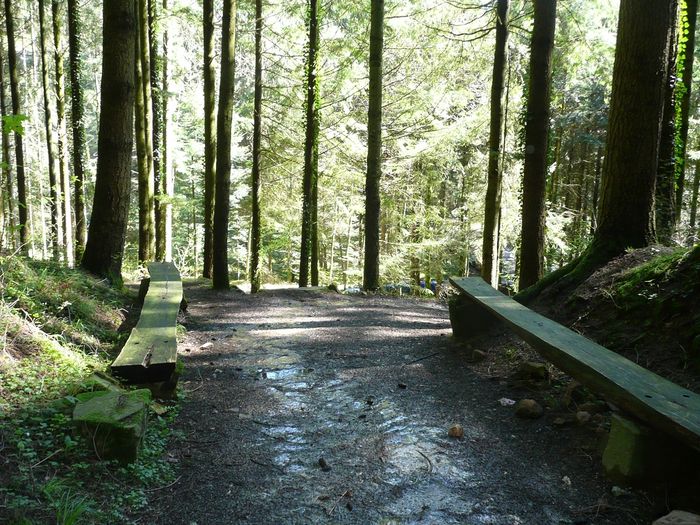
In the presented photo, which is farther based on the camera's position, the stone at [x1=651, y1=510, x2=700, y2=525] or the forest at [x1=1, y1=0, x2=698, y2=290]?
the forest at [x1=1, y1=0, x2=698, y2=290]

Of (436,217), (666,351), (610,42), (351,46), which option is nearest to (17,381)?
(666,351)

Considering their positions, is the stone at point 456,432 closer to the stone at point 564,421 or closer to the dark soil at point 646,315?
the stone at point 564,421

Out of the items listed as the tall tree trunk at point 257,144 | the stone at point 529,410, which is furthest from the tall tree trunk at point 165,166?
the stone at point 529,410

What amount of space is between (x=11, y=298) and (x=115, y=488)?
10.1 feet

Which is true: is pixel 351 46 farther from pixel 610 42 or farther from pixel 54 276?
pixel 54 276

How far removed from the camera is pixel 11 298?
4.93 metres

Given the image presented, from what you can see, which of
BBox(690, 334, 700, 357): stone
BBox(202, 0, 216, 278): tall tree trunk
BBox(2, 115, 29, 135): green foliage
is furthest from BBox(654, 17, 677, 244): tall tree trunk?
BBox(202, 0, 216, 278): tall tree trunk

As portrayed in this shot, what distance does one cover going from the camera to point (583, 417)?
12.4 ft

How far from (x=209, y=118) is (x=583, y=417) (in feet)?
42.4

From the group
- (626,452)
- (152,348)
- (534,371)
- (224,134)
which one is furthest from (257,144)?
(626,452)

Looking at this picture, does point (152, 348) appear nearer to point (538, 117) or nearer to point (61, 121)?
point (538, 117)

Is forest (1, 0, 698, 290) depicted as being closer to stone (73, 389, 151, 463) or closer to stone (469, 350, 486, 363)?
stone (469, 350, 486, 363)

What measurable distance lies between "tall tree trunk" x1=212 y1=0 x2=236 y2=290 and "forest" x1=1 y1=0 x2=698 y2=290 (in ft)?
0.14

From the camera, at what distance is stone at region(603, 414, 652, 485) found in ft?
9.51
